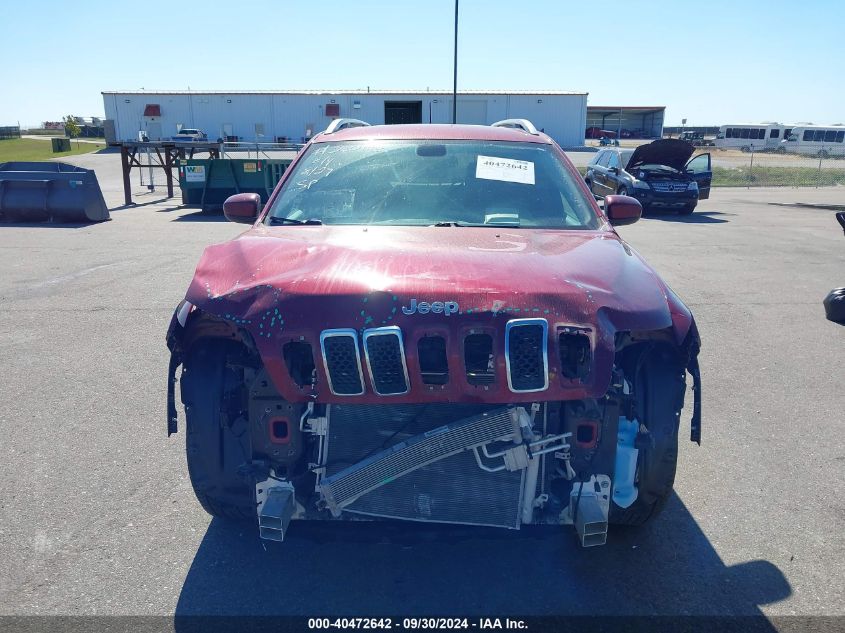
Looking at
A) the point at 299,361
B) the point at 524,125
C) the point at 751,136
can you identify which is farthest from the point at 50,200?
the point at 751,136

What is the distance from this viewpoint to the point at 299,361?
8.38 feet

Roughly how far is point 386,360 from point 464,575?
1205mm

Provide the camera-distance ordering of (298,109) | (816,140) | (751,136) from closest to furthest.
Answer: (298,109), (816,140), (751,136)

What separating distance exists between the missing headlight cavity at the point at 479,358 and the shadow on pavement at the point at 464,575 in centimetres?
74

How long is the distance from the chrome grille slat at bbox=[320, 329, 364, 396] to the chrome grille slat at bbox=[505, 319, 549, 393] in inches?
20.9

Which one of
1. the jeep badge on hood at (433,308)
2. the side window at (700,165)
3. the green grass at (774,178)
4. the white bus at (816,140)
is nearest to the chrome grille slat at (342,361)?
the jeep badge on hood at (433,308)

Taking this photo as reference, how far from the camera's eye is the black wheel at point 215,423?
288 centimetres

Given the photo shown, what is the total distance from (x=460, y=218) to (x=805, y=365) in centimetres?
395

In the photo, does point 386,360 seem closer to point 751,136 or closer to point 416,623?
point 416,623

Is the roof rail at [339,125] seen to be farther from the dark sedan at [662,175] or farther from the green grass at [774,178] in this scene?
the green grass at [774,178]

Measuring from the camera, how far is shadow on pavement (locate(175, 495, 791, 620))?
2807 millimetres

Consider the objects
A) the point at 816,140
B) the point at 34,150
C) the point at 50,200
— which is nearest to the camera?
the point at 50,200

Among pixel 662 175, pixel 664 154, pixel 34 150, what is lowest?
pixel 34 150

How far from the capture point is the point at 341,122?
17.6 ft
